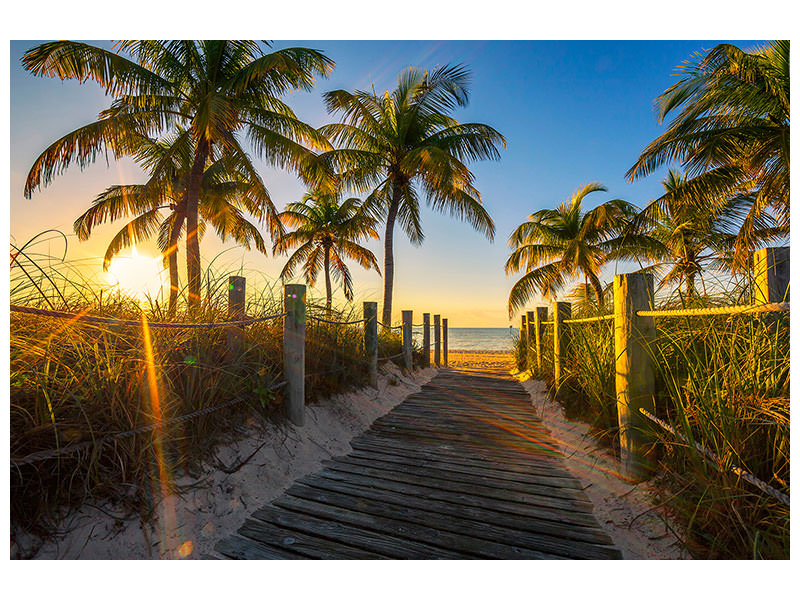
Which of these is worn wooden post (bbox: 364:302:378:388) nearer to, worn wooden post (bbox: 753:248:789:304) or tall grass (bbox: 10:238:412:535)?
tall grass (bbox: 10:238:412:535)

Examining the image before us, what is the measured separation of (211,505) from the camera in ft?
6.72

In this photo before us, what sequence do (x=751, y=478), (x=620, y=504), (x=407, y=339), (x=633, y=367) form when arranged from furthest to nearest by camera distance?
(x=407, y=339) < (x=633, y=367) < (x=620, y=504) < (x=751, y=478)

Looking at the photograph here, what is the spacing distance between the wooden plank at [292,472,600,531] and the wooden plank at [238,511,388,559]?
0.49m

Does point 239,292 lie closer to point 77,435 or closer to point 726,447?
point 77,435

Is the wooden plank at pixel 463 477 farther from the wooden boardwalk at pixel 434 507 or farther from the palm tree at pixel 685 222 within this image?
the palm tree at pixel 685 222

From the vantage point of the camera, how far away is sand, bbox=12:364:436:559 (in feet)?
5.30

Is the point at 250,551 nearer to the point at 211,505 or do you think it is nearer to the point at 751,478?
the point at 211,505

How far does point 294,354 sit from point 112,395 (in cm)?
146

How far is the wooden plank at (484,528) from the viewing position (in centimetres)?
183

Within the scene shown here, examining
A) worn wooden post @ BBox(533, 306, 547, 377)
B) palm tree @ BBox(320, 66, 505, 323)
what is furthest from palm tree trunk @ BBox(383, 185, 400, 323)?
worn wooden post @ BBox(533, 306, 547, 377)

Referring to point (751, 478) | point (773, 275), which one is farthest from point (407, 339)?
point (751, 478)
